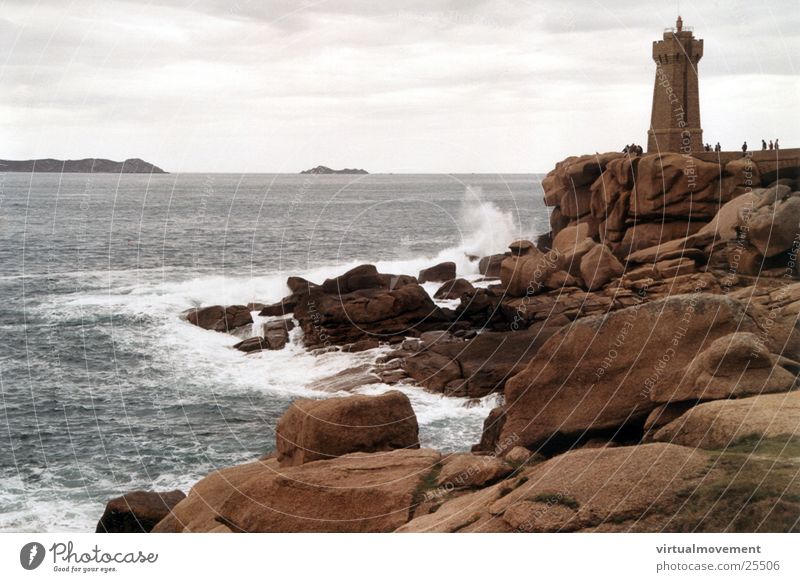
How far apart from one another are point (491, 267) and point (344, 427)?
3643 cm

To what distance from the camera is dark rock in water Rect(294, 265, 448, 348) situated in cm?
3447

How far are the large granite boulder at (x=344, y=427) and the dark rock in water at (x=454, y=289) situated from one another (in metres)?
24.4

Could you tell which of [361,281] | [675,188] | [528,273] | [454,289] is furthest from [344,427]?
[454,289]

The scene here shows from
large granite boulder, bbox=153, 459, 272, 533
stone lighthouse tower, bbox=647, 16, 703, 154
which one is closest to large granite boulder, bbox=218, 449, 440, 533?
large granite boulder, bbox=153, 459, 272, 533

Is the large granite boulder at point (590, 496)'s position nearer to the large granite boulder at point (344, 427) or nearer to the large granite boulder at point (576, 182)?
the large granite boulder at point (344, 427)

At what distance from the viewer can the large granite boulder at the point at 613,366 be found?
52.0ft

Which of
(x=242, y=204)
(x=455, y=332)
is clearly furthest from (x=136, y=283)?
(x=242, y=204)

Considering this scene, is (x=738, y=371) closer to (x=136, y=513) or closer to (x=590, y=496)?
(x=590, y=496)

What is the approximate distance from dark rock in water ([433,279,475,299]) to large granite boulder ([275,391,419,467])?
24.4 meters

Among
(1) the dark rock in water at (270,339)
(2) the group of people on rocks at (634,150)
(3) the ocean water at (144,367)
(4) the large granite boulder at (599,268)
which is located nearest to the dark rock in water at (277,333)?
(1) the dark rock in water at (270,339)

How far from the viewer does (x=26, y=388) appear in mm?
30266

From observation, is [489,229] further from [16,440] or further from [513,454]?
[513,454]

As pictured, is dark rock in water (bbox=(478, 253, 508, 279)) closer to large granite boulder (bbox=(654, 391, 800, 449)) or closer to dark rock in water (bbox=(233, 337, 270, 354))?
dark rock in water (bbox=(233, 337, 270, 354))

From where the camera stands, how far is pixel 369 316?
35.0 meters
